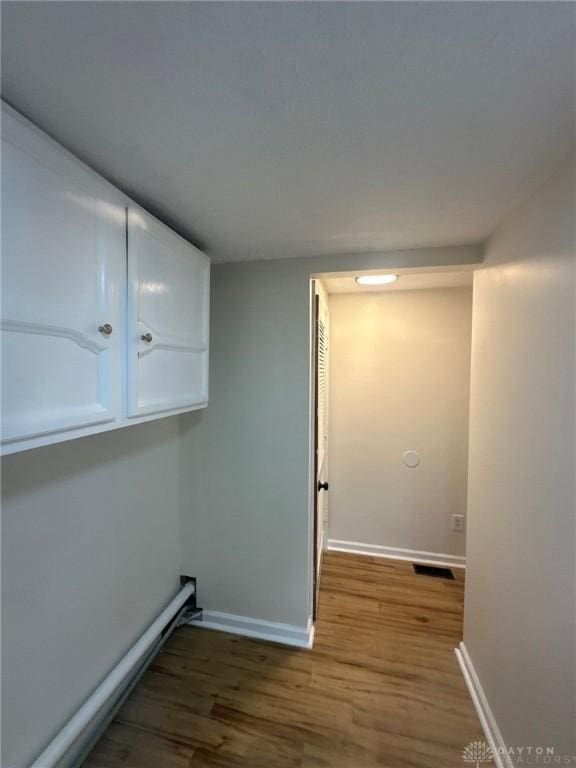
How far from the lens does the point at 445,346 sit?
2.52 metres

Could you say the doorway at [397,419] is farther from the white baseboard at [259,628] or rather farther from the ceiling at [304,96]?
the ceiling at [304,96]

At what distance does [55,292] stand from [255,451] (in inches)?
50.2

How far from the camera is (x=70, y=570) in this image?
47.3 inches

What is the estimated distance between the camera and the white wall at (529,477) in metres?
0.91

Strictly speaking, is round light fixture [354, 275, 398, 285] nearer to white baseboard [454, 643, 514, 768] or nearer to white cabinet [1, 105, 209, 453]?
white cabinet [1, 105, 209, 453]

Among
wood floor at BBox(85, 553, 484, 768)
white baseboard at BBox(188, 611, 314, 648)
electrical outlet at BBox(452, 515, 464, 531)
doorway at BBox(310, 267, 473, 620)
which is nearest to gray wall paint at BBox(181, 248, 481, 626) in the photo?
white baseboard at BBox(188, 611, 314, 648)

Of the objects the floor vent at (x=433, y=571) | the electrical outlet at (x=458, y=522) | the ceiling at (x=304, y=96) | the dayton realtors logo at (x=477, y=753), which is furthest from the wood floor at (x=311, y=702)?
the ceiling at (x=304, y=96)

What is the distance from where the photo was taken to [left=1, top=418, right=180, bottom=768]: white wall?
39.7 inches

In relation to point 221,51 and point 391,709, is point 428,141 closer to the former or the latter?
point 221,51

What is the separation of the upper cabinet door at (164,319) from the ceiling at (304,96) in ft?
0.65

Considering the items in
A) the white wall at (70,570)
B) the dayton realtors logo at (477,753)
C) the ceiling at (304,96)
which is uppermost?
the ceiling at (304,96)

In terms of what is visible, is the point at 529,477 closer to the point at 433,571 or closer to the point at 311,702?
the point at 311,702

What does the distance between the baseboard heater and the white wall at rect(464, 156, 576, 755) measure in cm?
155

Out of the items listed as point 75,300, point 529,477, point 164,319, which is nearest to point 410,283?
point 529,477
